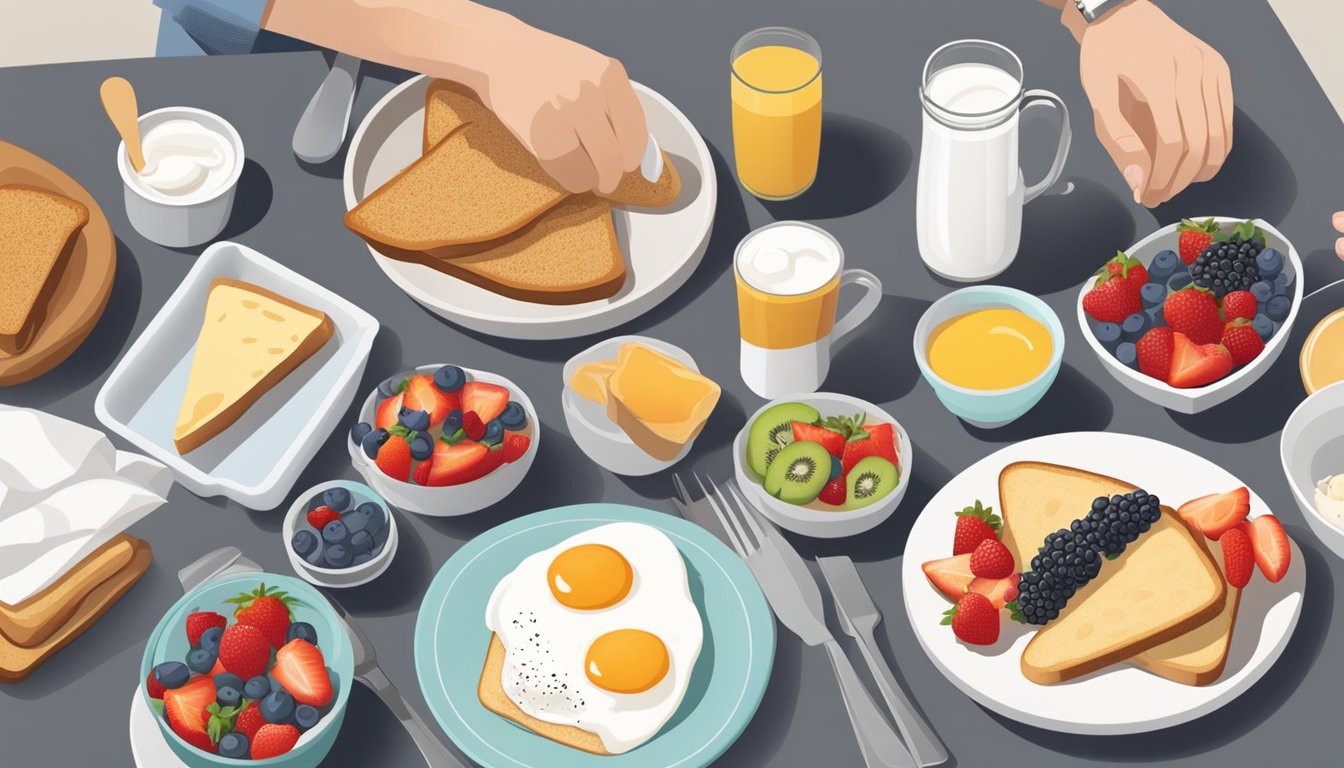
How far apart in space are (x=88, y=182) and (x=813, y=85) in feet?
3.93

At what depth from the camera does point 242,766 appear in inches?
72.9

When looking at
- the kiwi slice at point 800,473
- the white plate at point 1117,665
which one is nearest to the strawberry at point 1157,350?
the white plate at point 1117,665

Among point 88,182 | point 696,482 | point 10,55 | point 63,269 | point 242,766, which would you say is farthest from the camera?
point 10,55

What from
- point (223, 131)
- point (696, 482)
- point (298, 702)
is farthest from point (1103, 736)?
point (223, 131)

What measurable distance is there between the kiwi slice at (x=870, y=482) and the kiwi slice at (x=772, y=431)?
96mm

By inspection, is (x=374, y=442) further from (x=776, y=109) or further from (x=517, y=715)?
(x=776, y=109)

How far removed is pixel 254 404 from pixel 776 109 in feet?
2.92

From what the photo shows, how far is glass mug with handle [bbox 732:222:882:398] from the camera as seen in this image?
2082 millimetres

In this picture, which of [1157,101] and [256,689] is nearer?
[256,689]

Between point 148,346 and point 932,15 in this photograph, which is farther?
point 932,15

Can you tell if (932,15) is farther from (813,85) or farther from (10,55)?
(10,55)

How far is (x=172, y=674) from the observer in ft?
6.21

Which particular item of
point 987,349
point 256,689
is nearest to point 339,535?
point 256,689

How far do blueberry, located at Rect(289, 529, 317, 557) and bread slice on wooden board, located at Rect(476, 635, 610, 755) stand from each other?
292mm
